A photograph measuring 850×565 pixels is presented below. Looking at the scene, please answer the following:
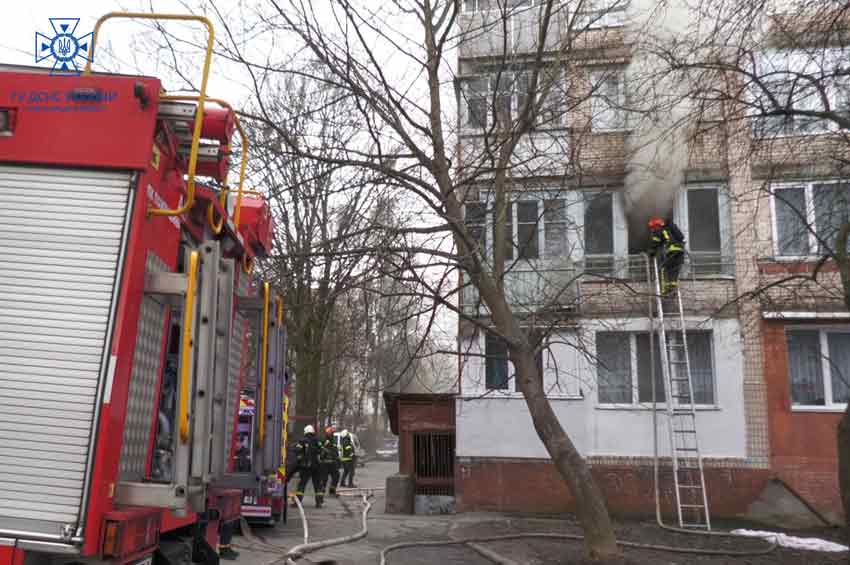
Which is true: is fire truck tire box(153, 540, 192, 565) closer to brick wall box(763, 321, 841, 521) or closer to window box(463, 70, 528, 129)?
window box(463, 70, 528, 129)

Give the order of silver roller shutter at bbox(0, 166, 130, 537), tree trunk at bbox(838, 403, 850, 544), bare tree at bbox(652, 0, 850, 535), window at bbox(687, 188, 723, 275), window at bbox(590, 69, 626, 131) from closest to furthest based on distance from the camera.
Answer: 1. silver roller shutter at bbox(0, 166, 130, 537)
2. tree trunk at bbox(838, 403, 850, 544)
3. bare tree at bbox(652, 0, 850, 535)
4. window at bbox(590, 69, 626, 131)
5. window at bbox(687, 188, 723, 275)

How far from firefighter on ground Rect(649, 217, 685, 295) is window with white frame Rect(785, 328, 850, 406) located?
7.69 feet

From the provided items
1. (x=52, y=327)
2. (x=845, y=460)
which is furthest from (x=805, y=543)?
(x=52, y=327)

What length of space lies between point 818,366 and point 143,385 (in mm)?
12870

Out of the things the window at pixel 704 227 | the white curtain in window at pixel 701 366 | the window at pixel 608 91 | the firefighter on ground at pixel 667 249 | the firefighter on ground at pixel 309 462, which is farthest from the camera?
the firefighter on ground at pixel 309 462

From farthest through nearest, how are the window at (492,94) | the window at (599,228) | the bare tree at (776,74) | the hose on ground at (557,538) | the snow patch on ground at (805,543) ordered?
1. the window at (599,228)
2. the snow patch on ground at (805,543)
3. the hose on ground at (557,538)
4. the window at (492,94)
5. the bare tree at (776,74)

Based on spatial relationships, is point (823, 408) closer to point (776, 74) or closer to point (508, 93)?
point (776, 74)

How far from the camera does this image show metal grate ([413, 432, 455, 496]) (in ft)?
48.4

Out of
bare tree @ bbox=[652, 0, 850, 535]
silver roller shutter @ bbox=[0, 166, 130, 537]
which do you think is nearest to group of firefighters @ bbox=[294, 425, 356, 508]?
bare tree @ bbox=[652, 0, 850, 535]

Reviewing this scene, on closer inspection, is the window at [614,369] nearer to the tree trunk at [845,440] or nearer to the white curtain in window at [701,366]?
the white curtain in window at [701,366]

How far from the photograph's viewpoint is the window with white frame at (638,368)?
527 inches

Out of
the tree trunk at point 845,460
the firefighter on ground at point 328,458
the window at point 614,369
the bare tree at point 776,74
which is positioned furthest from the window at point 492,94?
the firefighter on ground at point 328,458

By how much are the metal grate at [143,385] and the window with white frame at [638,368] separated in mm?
10703

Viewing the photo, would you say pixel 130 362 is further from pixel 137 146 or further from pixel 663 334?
pixel 663 334
